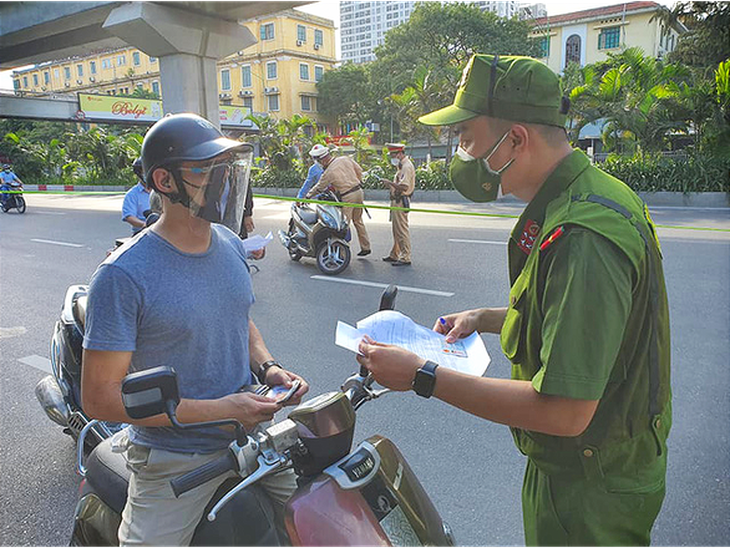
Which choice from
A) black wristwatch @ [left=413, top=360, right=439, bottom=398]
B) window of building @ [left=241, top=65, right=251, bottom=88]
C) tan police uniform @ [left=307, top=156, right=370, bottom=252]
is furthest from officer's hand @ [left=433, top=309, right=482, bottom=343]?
window of building @ [left=241, top=65, right=251, bottom=88]

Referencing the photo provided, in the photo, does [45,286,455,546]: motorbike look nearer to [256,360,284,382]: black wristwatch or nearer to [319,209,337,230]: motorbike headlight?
[256,360,284,382]: black wristwatch

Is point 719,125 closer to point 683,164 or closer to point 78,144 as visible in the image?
point 683,164

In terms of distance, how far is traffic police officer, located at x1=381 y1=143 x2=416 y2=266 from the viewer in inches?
304

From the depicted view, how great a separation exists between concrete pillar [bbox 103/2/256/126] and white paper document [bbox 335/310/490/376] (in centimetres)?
1501

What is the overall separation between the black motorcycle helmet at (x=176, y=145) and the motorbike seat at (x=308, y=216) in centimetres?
624

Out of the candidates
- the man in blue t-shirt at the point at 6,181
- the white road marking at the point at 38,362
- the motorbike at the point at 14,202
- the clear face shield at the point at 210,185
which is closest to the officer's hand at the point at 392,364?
the clear face shield at the point at 210,185

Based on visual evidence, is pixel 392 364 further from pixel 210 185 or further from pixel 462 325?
pixel 210 185

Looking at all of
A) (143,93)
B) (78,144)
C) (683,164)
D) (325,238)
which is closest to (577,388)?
(325,238)

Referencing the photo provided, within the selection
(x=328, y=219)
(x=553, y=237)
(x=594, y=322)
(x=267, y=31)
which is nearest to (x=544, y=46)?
(x=267, y=31)

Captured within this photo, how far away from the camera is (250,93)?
53.4m

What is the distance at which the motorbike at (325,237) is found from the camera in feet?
24.5

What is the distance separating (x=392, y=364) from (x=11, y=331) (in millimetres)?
5271

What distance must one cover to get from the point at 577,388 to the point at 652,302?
0.29 meters

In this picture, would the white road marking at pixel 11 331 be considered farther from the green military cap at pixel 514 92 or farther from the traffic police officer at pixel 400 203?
the green military cap at pixel 514 92
